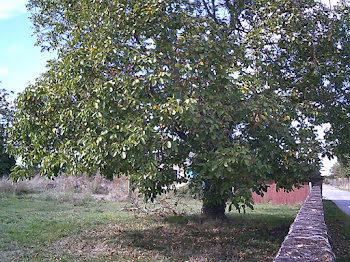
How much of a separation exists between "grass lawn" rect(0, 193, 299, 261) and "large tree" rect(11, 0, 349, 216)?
1380 millimetres

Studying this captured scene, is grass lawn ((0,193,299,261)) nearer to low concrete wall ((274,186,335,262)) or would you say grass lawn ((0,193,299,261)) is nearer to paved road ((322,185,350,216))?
low concrete wall ((274,186,335,262))

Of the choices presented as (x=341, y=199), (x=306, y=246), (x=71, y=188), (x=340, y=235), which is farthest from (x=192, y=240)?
(x=341, y=199)

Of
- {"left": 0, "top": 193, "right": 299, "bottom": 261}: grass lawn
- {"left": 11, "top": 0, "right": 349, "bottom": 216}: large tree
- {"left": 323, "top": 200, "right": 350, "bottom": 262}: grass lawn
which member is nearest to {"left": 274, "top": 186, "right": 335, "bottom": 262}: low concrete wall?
{"left": 11, "top": 0, "right": 349, "bottom": 216}: large tree

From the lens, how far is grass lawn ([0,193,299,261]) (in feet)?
27.7

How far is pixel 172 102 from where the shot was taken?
6.71 meters

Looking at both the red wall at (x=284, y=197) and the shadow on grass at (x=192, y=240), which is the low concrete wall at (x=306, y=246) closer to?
the shadow on grass at (x=192, y=240)

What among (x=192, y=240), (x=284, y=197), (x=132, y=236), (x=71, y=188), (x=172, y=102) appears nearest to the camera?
(x=172, y=102)

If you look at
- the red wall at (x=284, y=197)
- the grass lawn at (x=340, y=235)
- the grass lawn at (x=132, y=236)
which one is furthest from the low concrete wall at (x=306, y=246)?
the red wall at (x=284, y=197)

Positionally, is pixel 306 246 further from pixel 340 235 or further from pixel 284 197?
pixel 284 197

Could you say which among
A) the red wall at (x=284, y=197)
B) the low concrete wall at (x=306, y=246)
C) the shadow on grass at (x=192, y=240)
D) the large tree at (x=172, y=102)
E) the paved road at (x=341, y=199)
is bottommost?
the shadow on grass at (x=192, y=240)

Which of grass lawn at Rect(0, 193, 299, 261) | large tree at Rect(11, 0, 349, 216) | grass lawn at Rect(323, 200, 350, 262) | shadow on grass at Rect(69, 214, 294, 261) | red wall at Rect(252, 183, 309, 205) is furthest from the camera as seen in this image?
red wall at Rect(252, 183, 309, 205)

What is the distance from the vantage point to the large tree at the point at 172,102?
23.0ft

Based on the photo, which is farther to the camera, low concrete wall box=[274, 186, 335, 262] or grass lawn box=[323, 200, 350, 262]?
grass lawn box=[323, 200, 350, 262]

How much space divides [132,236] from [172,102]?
16.3 feet
